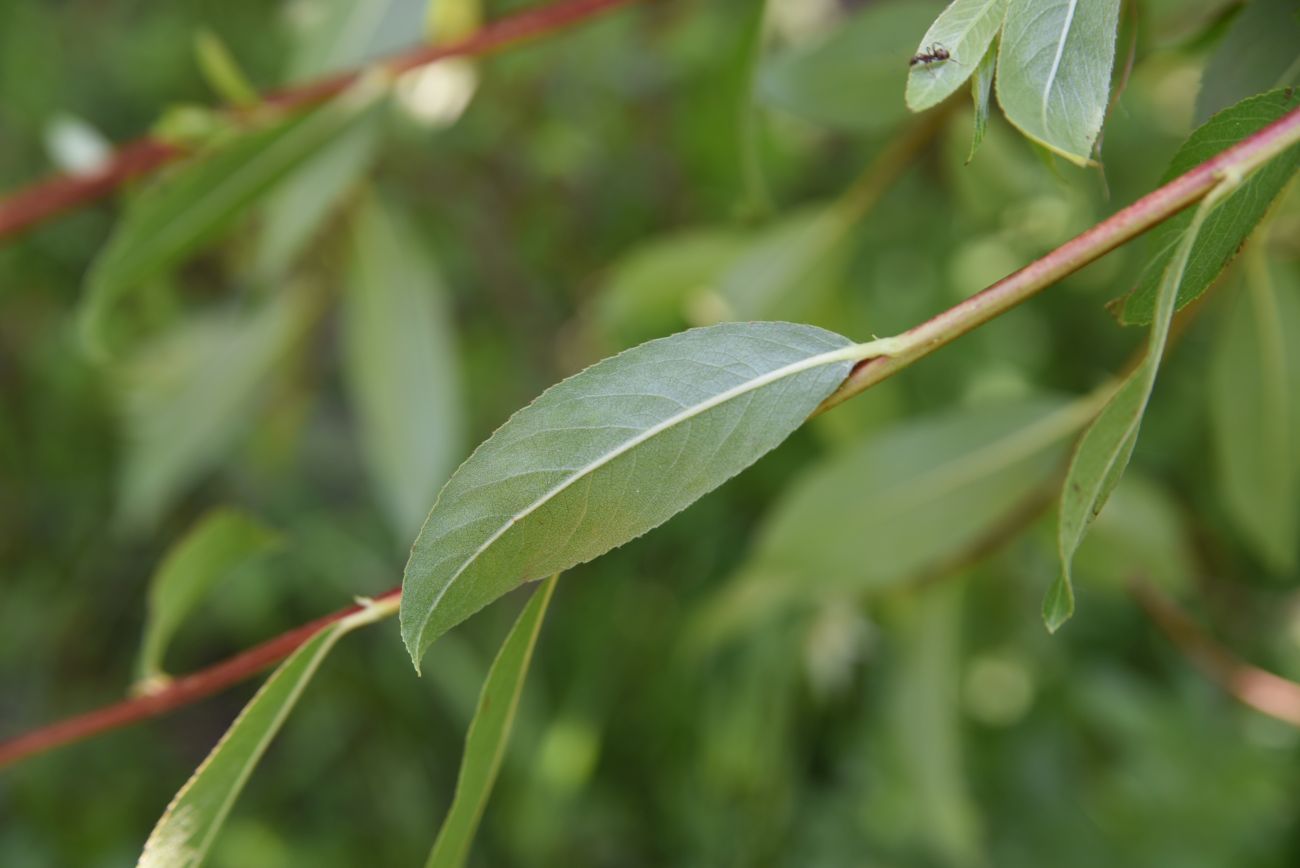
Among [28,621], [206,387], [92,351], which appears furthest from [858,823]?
[28,621]

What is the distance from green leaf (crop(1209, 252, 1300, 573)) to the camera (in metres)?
0.56

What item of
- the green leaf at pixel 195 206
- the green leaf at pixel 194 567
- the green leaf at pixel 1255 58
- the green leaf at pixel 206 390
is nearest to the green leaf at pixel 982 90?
the green leaf at pixel 1255 58

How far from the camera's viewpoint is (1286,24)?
12.7 inches

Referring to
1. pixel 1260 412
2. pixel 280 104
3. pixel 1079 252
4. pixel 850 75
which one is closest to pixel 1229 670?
pixel 1260 412

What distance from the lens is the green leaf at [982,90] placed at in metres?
0.23

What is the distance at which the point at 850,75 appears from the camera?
567mm

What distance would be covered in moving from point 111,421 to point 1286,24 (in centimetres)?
132

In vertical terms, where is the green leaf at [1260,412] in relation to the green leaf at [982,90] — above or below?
below

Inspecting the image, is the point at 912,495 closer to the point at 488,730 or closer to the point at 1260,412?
the point at 1260,412

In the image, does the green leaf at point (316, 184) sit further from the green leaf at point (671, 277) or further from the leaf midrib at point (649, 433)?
the leaf midrib at point (649, 433)

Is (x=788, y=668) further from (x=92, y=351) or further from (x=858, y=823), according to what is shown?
(x=92, y=351)

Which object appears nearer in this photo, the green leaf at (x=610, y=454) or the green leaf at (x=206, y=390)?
the green leaf at (x=610, y=454)

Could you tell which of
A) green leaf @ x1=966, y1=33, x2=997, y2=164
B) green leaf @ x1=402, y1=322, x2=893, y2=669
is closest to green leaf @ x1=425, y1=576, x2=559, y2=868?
green leaf @ x1=402, y1=322, x2=893, y2=669

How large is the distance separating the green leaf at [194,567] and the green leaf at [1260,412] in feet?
1.53
